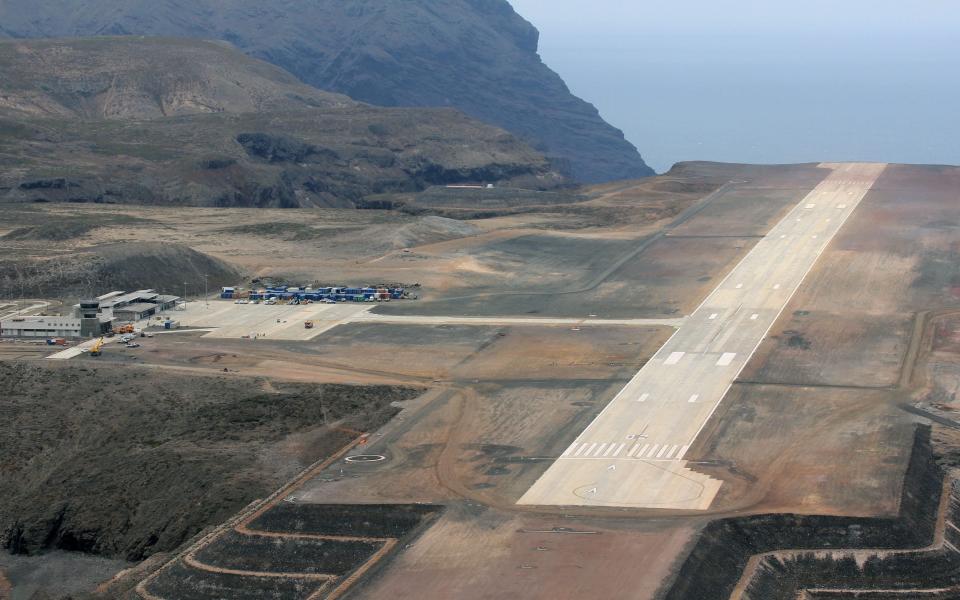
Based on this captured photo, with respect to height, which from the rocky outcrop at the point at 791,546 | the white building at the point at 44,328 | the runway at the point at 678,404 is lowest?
the rocky outcrop at the point at 791,546

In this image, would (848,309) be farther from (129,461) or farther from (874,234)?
(129,461)

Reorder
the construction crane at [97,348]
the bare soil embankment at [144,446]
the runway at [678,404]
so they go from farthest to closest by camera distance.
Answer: the construction crane at [97,348], the bare soil embankment at [144,446], the runway at [678,404]

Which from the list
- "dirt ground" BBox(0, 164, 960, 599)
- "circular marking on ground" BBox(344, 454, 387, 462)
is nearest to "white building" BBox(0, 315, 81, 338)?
"dirt ground" BBox(0, 164, 960, 599)

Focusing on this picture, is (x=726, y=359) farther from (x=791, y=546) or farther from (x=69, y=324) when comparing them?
(x=69, y=324)

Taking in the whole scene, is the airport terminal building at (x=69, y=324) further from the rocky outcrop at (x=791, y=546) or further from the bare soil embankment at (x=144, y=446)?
the rocky outcrop at (x=791, y=546)

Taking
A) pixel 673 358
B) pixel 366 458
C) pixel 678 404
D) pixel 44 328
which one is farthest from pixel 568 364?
pixel 44 328

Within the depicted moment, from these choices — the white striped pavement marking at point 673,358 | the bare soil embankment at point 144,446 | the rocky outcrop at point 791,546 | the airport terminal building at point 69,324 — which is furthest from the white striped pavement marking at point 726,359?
the airport terminal building at point 69,324

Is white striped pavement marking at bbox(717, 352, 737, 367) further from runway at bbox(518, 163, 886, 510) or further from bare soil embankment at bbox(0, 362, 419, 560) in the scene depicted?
bare soil embankment at bbox(0, 362, 419, 560)
